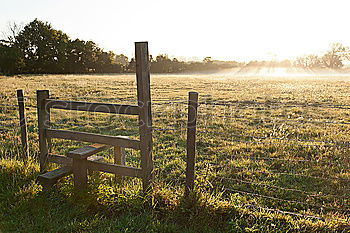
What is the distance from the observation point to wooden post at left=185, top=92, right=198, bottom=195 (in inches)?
157

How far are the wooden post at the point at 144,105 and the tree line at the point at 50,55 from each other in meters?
57.8

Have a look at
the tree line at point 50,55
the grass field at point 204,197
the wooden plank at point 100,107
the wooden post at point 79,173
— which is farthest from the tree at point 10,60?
the wooden post at point 79,173

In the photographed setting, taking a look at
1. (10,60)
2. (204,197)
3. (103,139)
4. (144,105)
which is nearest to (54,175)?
(103,139)

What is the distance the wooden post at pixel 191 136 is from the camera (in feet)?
13.1

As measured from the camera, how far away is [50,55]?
59.4 metres

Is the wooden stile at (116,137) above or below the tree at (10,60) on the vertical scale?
below

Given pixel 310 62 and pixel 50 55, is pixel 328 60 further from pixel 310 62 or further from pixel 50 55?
pixel 50 55

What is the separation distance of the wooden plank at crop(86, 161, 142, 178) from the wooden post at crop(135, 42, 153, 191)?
0.13 metres

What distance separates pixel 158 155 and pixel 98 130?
349cm

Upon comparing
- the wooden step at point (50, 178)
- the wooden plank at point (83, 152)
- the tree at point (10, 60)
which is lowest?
the wooden step at point (50, 178)

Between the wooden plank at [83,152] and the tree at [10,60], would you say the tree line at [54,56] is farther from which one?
the wooden plank at [83,152]

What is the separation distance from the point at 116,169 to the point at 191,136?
4.24ft

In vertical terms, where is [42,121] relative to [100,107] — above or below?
below

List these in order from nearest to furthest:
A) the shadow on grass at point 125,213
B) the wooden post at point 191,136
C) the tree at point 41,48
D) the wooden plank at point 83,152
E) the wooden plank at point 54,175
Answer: the shadow on grass at point 125,213 → the wooden post at point 191,136 → the wooden plank at point 83,152 → the wooden plank at point 54,175 → the tree at point 41,48
